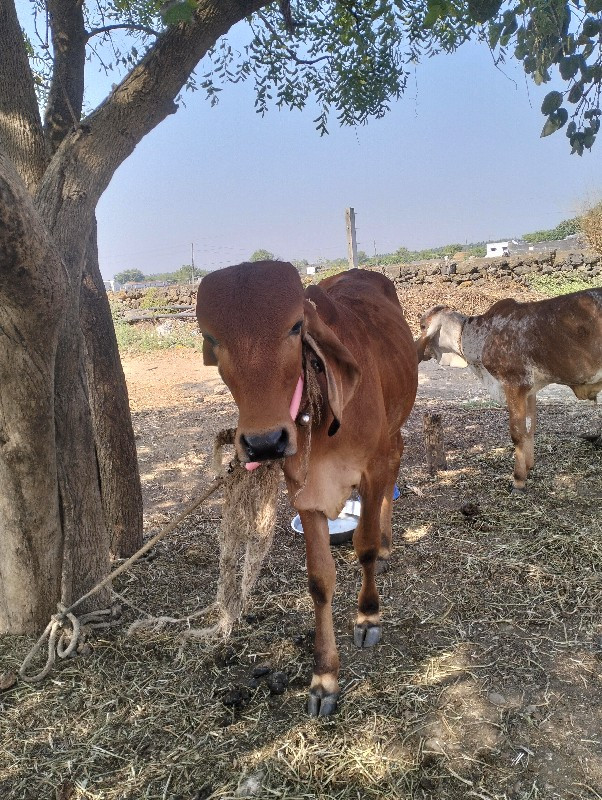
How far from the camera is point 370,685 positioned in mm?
2494

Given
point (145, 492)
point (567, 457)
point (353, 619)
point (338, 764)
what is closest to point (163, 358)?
point (145, 492)

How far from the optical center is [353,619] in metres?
2.99

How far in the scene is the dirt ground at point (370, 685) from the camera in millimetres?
2045

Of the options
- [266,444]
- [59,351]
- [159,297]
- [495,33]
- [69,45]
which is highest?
[69,45]

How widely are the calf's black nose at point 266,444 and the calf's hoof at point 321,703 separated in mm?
1153

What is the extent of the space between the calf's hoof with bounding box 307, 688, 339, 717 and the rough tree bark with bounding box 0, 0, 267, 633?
47.5 inches

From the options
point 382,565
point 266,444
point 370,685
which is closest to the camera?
point 266,444

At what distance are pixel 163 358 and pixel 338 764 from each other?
11.0m

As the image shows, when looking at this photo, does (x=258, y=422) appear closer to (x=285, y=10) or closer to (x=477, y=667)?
(x=477, y=667)

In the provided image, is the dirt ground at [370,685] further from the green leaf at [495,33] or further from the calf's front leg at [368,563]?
the green leaf at [495,33]

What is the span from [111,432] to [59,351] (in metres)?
0.91

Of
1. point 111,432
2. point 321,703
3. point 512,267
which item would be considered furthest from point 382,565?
point 512,267

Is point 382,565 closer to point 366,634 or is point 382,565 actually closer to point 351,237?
point 366,634

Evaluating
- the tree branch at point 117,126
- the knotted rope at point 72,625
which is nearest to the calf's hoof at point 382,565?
the knotted rope at point 72,625
